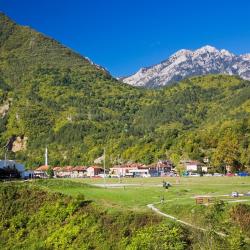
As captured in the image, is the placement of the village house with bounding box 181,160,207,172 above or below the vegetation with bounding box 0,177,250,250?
above

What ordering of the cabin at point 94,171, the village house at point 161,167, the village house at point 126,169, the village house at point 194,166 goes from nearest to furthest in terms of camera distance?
the village house at point 194,166 < the village house at point 161,167 < the village house at point 126,169 < the cabin at point 94,171

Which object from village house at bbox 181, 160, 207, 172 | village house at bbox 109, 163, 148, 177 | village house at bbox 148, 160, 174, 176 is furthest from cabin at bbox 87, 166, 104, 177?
village house at bbox 181, 160, 207, 172

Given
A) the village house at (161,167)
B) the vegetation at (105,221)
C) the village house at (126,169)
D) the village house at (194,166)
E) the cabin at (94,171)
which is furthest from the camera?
the cabin at (94,171)

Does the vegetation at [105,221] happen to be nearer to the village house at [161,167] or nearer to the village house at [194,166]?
the village house at [194,166]

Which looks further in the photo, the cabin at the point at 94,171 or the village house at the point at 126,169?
the cabin at the point at 94,171

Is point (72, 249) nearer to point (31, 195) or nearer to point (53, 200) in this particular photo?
point (53, 200)

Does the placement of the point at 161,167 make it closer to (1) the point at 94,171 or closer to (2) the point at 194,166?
(2) the point at 194,166

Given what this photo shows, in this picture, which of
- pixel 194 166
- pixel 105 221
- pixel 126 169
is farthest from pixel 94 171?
pixel 105 221

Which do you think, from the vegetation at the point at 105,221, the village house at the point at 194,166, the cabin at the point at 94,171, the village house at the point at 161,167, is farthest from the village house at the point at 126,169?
the vegetation at the point at 105,221

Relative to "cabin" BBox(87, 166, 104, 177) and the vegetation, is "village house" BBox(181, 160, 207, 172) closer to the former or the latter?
"cabin" BBox(87, 166, 104, 177)

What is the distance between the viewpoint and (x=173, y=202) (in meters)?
47.7

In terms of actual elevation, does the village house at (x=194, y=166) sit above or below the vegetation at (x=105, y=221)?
above

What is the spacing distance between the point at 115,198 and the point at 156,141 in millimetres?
128239

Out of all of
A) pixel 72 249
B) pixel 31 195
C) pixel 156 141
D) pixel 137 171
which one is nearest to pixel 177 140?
pixel 156 141
